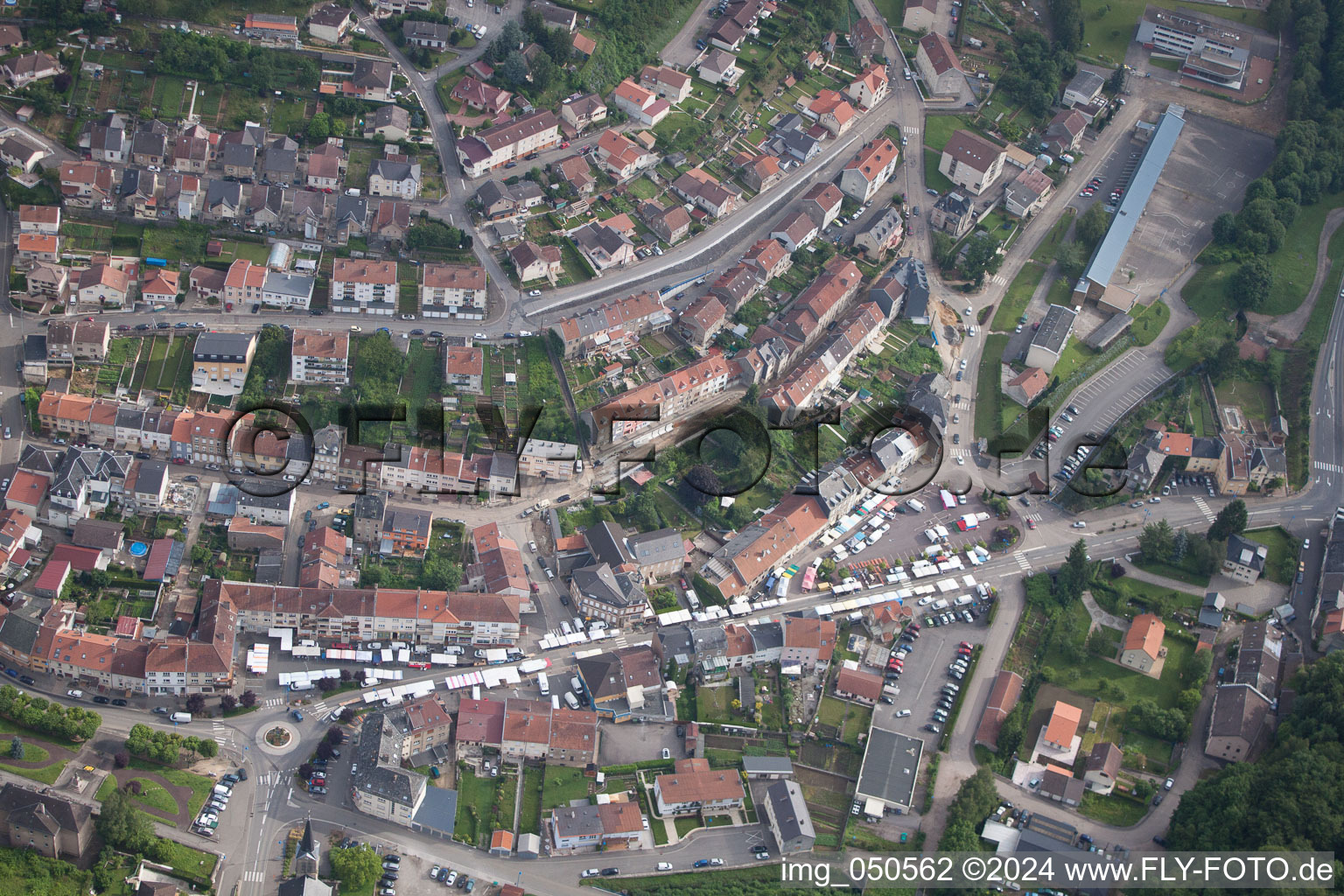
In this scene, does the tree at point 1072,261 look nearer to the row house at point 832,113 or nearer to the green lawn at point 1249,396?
the green lawn at point 1249,396

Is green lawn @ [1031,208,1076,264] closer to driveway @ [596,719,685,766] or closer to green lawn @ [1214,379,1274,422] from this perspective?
green lawn @ [1214,379,1274,422]

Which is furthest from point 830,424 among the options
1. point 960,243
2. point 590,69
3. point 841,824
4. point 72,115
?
point 72,115

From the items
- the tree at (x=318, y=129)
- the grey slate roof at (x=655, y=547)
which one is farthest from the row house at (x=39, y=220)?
the grey slate roof at (x=655, y=547)

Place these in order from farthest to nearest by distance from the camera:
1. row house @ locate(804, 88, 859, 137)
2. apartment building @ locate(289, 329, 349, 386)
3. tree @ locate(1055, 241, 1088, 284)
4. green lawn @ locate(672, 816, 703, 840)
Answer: row house @ locate(804, 88, 859, 137)
tree @ locate(1055, 241, 1088, 284)
apartment building @ locate(289, 329, 349, 386)
green lawn @ locate(672, 816, 703, 840)

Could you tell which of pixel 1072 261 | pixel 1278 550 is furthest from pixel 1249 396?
pixel 1072 261

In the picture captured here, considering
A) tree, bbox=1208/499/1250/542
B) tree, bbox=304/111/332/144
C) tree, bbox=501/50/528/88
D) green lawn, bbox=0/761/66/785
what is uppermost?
tree, bbox=501/50/528/88

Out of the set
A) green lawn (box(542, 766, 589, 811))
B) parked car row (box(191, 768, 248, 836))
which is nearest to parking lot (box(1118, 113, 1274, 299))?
green lawn (box(542, 766, 589, 811))

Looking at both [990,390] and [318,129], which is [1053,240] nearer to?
[990,390]
